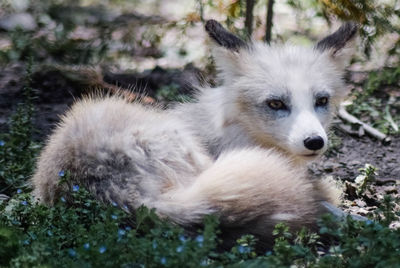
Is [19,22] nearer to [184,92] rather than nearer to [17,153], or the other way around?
[184,92]

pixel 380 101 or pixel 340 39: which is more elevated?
pixel 340 39

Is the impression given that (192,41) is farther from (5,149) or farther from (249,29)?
(5,149)

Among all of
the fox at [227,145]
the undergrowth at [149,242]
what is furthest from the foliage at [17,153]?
the undergrowth at [149,242]

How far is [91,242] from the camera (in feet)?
10.3

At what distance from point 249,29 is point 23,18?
10.0ft

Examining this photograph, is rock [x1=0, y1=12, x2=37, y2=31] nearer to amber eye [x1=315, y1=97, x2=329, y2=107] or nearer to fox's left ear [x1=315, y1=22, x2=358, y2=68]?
fox's left ear [x1=315, y1=22, x2=358, y2=68]

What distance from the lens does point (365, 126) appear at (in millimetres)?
6258

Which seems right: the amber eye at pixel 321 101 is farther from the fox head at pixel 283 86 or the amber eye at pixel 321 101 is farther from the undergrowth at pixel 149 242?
the undergrowth at pixel 149 242

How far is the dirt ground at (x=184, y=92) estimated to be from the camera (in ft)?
16.9

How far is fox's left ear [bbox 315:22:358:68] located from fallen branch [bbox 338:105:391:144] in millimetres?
1538

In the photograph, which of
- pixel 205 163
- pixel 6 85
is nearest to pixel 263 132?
pixel 205 163

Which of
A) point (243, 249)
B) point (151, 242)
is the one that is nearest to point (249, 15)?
point (243, 249)

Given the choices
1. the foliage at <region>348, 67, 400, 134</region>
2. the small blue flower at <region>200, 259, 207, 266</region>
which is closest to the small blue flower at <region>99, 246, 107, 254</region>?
the small blue flower at <region>200, 259, 207, 266</region>

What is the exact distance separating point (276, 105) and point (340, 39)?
0.81m
